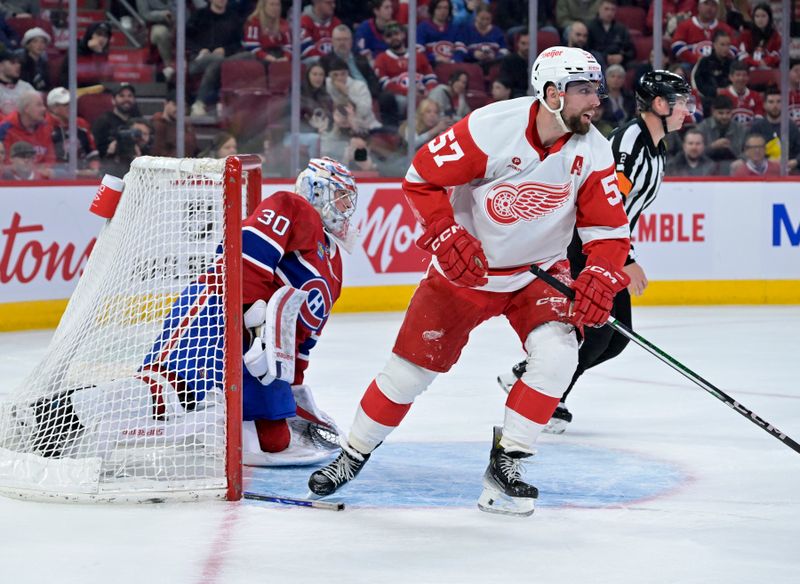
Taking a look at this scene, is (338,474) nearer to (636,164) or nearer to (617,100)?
(636,164)

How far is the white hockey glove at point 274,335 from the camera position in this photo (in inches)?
139

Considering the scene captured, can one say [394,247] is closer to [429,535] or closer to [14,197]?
A: [14,197]

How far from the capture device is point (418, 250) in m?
7.70

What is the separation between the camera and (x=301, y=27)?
7.86 meters

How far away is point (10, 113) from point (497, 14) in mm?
3007

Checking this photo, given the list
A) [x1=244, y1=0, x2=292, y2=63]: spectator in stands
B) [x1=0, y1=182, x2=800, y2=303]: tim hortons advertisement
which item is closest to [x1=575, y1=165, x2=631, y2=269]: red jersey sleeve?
[x1=0, y1=182, x2=800, y2=303]: tim hortons advertisement

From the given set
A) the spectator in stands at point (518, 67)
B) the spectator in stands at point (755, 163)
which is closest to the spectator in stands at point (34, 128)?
the spectator in stands at point (518, 67)

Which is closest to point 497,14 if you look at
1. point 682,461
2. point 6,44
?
point 6,44

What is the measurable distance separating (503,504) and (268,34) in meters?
5.03

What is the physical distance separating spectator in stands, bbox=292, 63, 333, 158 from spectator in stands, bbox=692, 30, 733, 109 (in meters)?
2.39

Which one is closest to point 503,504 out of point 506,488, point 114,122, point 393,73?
point 506,488

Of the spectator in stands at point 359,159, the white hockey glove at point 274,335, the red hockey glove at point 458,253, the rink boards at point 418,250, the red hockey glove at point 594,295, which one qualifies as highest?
the red hockey glove at point 458,253

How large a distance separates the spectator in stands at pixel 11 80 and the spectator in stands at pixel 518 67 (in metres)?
2.86

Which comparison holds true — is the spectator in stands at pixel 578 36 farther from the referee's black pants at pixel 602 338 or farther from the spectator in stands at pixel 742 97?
the referee's black pants at pixel 602 338
